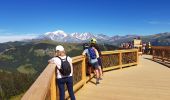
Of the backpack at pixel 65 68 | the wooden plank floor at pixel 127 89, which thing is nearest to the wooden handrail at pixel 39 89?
the backpack at pixel 65 68

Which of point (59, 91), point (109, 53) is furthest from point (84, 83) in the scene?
point (109, 53)

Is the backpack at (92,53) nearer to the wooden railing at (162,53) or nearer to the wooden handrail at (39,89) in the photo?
the wooden handrail at (39,89)

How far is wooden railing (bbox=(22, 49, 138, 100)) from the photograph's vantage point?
4.23 m

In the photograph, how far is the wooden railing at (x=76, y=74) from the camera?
423 cm

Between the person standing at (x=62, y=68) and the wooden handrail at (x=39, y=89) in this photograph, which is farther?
the person standing at (x=62, y=68)

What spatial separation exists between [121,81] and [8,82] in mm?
99692

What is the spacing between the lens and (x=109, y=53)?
17891mm

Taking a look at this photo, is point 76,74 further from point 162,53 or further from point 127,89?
point 162,53

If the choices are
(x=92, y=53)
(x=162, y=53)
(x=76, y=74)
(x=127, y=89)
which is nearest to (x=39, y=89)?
(x=76, y=74)

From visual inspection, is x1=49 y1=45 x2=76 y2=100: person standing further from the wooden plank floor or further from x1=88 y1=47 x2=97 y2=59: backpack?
x1=88 y1=47 x2=97 y2=59: backpack

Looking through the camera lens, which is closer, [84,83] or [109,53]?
[84,83]

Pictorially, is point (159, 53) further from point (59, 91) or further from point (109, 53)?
point (59, 91)

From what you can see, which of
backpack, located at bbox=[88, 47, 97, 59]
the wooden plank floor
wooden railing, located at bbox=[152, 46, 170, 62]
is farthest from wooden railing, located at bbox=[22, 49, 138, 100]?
wooden railing, located at bbox=[152, 46, 170, 62]

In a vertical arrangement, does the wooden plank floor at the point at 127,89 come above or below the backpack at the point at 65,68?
below
